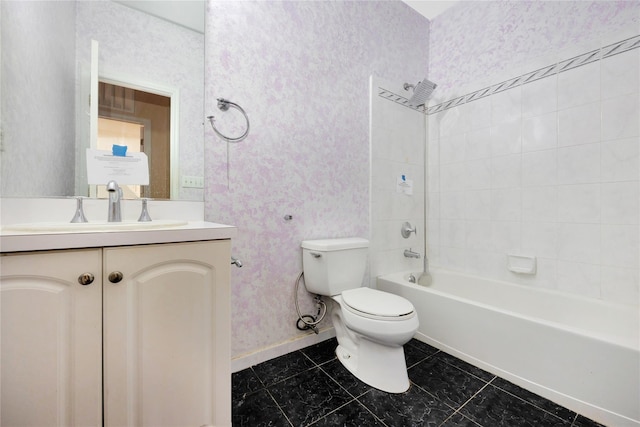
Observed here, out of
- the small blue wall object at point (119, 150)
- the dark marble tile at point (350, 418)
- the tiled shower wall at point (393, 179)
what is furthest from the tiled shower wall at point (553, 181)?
the small blue wall object at point (119, 150)

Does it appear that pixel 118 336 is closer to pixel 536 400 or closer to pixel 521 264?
pixel 536 400

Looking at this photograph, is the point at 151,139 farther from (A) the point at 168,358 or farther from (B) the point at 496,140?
(B) the point at 496,140

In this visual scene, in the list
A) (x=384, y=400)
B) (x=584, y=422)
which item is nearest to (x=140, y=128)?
(x=384, y=400)

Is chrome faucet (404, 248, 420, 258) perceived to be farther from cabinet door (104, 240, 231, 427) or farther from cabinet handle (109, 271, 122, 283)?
cabinet handle (109, 271, 122, 283)

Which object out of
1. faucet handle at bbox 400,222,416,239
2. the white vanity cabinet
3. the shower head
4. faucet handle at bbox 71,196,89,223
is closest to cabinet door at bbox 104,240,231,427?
the white vanity cabinet

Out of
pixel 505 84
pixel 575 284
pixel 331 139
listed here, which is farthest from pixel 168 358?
pixel 505 84

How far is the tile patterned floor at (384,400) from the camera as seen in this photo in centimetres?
110

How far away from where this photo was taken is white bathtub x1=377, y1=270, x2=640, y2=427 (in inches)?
42.0

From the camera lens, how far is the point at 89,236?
0.70m

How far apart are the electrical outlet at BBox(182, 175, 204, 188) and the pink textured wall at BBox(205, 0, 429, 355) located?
39mm

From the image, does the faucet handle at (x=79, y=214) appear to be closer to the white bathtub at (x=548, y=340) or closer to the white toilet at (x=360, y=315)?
the white toilet at (x=360, y=315)

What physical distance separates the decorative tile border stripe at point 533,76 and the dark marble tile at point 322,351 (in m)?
1.81

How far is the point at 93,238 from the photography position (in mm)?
708

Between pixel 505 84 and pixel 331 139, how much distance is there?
1278 mm
